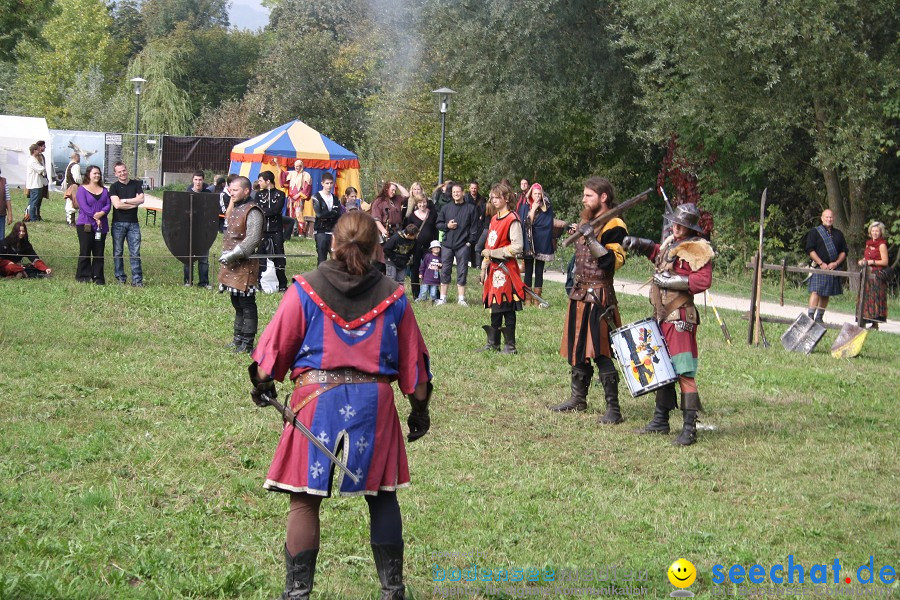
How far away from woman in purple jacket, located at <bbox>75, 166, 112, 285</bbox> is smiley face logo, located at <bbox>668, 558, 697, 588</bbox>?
39.1 feet

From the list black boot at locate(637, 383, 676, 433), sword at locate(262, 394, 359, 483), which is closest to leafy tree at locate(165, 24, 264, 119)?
black boot at locate(637, 383, 676, 433)

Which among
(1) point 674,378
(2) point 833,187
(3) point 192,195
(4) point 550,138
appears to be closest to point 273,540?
(1) point 674,378

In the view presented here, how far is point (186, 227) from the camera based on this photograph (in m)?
16.2

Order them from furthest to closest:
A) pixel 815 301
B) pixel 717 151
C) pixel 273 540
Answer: pixel 717 151, pixel 815 301, pixel 273 540

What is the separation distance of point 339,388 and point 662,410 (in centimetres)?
458

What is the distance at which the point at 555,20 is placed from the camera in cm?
2544

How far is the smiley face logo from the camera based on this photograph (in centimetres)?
514

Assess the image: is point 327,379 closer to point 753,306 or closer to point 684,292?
point 684,292

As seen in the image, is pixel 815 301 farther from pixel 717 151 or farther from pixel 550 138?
pixel 550 138

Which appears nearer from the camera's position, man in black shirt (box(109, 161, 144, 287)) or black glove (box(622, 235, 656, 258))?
black glove (box(622, 235, 656, 258))

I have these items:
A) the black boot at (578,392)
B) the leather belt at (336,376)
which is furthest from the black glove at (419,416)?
the black boot at (578,392)

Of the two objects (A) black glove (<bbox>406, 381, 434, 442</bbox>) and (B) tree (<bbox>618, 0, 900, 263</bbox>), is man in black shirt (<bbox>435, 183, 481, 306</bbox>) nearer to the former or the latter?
(B) tree (<bbox>618, 0, 900, 263</bbox>)

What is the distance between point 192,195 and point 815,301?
350 inches

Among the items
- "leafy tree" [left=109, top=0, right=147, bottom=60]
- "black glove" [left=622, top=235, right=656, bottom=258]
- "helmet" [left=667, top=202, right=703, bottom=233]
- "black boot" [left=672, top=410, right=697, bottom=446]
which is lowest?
"black boot" [left=672, top=410, right=697, bottom=446]
